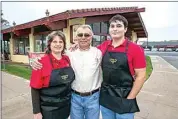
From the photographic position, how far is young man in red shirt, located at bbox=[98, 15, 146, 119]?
227 cm

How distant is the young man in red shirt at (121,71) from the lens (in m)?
2.27

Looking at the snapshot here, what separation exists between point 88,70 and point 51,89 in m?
0.52

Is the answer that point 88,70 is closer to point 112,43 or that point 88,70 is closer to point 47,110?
point 112,43

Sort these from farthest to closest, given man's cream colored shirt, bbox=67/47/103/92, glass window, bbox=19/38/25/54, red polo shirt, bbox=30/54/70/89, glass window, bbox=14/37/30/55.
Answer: glass window, bbox=19/38/25/54 < glass window, bbox=14/37/30/55 < man's cream colored shirt, bbox=67/47/103/92 < red polo shirt, bbox=30/54/70/89

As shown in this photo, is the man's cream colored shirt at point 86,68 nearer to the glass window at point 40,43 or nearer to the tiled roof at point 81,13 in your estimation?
the tiled roof at point 81,13

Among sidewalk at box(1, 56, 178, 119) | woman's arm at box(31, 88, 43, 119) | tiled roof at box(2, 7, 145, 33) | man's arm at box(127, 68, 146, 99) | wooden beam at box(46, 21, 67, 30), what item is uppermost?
tiled roof at box(2, 7, 145, 33)

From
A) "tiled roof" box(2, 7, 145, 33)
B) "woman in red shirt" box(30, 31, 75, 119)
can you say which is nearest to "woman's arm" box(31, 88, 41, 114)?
"woman in red shirt" box(30, 31, 75, 119)

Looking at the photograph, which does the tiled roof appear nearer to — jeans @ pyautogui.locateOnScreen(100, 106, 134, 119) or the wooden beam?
the wooden beam

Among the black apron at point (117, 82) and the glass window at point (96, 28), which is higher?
the glass window at point (96, 28)

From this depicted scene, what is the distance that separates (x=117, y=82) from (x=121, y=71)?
0.15 meters

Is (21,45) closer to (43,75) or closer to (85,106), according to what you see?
(85,106)

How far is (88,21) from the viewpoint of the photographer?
360 inches

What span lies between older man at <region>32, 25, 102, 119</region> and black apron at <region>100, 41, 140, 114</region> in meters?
0.13

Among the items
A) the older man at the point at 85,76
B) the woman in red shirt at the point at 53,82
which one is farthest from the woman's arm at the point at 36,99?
the older man at the point at 85,76
